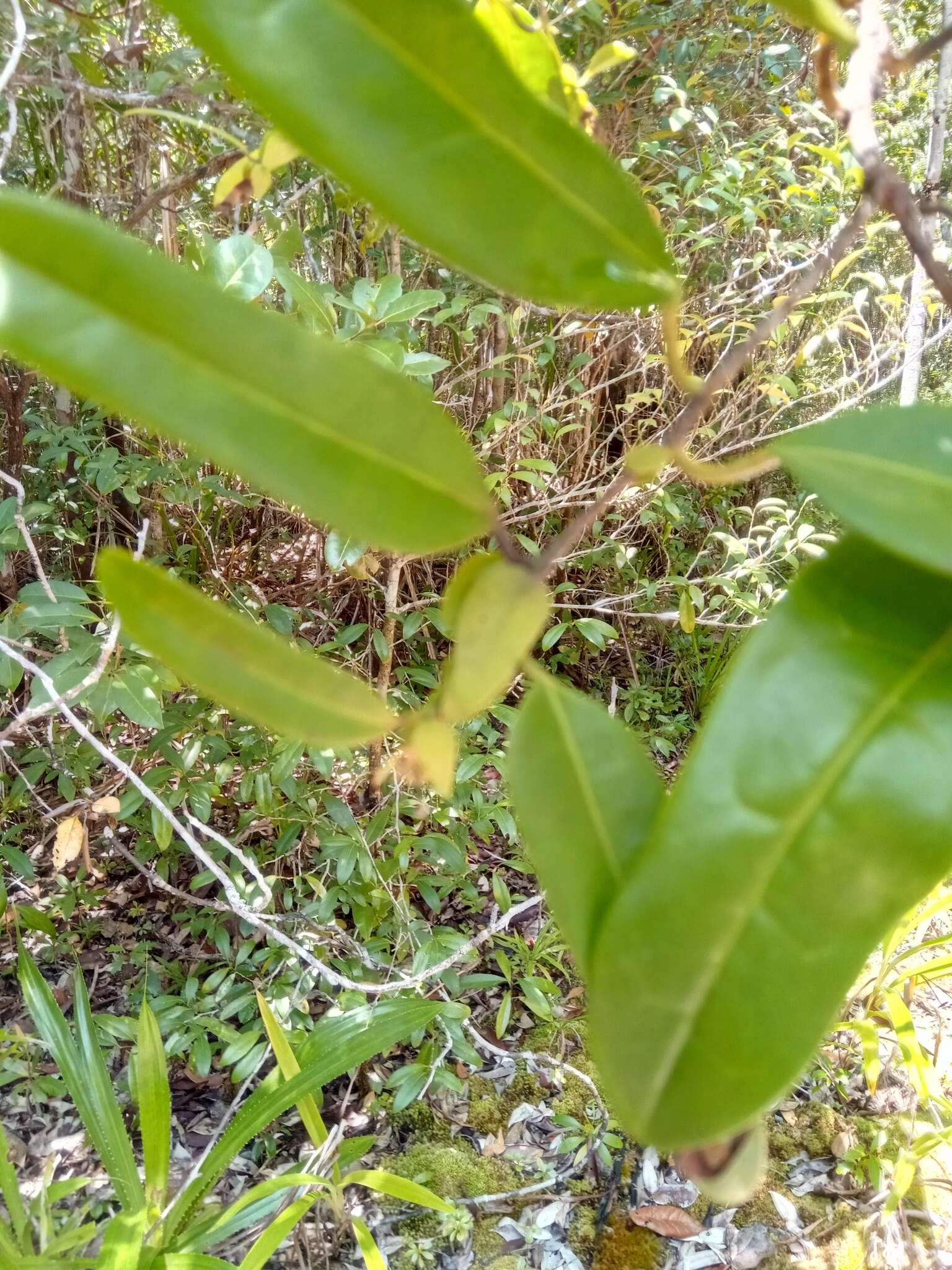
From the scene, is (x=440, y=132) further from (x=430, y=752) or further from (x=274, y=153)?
(x=274, y=153)

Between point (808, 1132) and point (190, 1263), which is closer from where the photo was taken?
point (190, 1263)

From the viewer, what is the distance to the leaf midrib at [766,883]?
214 millimetres

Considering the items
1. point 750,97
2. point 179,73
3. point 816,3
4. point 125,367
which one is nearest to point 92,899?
point 179,73

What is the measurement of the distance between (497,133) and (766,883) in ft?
0.78

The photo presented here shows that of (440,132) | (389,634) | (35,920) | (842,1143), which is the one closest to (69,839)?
(35,920)

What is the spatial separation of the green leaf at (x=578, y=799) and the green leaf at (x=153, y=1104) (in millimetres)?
1025

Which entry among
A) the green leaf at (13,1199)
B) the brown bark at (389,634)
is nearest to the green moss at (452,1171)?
the green leaf at (13,1199)

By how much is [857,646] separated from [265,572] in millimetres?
1505

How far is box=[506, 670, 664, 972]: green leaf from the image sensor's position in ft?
0.78

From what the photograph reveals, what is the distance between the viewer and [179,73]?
0.85 metres

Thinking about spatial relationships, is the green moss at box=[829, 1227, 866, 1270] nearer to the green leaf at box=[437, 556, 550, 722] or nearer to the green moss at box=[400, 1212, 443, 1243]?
the green moss at box=[400, 1212, 443, 1243]

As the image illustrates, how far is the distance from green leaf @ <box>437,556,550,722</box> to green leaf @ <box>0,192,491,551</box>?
0.09 ft

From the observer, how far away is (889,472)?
23 centimetres

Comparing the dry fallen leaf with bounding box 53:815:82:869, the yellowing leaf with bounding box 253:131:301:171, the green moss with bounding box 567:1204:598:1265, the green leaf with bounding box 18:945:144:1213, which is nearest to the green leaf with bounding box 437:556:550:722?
the yellowing leaf with bounding box 253:131:301:171
